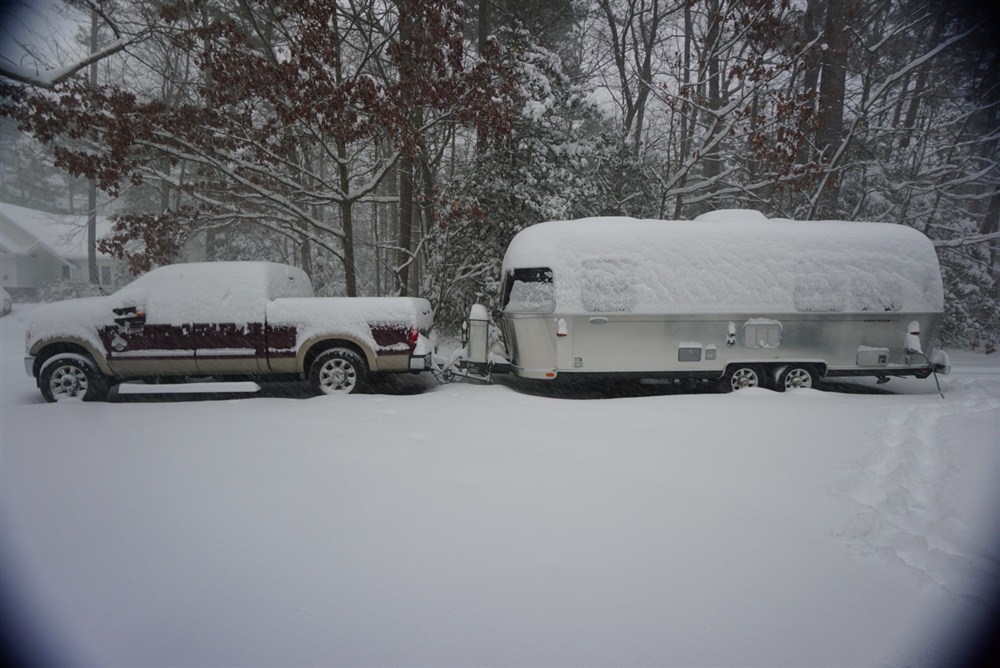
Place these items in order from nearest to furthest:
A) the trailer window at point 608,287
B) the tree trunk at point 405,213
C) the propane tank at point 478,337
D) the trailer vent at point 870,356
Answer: the trailer window at point 608,287
the trailer vent at point 870,356
the propane tank at point 478,337
the tree trunk at point 405,213

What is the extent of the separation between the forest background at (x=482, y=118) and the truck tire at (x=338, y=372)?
3.60m

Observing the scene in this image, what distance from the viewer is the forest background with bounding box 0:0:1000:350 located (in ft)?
28.6

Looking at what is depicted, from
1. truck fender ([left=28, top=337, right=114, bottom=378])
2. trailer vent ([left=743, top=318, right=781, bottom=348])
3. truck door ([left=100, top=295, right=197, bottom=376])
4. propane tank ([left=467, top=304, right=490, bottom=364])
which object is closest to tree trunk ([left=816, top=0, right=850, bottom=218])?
trailer vent ([left=743, top=318, right=781, bottom=348])

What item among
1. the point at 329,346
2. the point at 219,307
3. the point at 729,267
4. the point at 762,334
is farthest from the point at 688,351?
the point at 219,307

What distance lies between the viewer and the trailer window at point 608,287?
7.28m

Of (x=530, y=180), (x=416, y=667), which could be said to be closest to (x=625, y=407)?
(x=416, y=667)

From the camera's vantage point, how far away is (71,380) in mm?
6840

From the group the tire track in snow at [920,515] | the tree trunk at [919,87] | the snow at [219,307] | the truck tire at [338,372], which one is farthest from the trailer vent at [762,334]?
the tree trunk at [919,87]

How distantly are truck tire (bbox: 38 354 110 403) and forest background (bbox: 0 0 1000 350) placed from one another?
3.81 metres

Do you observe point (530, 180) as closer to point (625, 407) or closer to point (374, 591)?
point (625, 407)

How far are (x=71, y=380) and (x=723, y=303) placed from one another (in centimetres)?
929

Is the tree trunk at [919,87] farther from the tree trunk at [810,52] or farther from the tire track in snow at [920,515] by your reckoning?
the tire track in snow at [920,515]

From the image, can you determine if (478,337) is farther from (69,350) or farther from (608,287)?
(69,350)

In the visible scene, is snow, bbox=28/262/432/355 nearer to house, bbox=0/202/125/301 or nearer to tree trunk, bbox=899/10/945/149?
tree trunk, bbox=899/10/945/149
